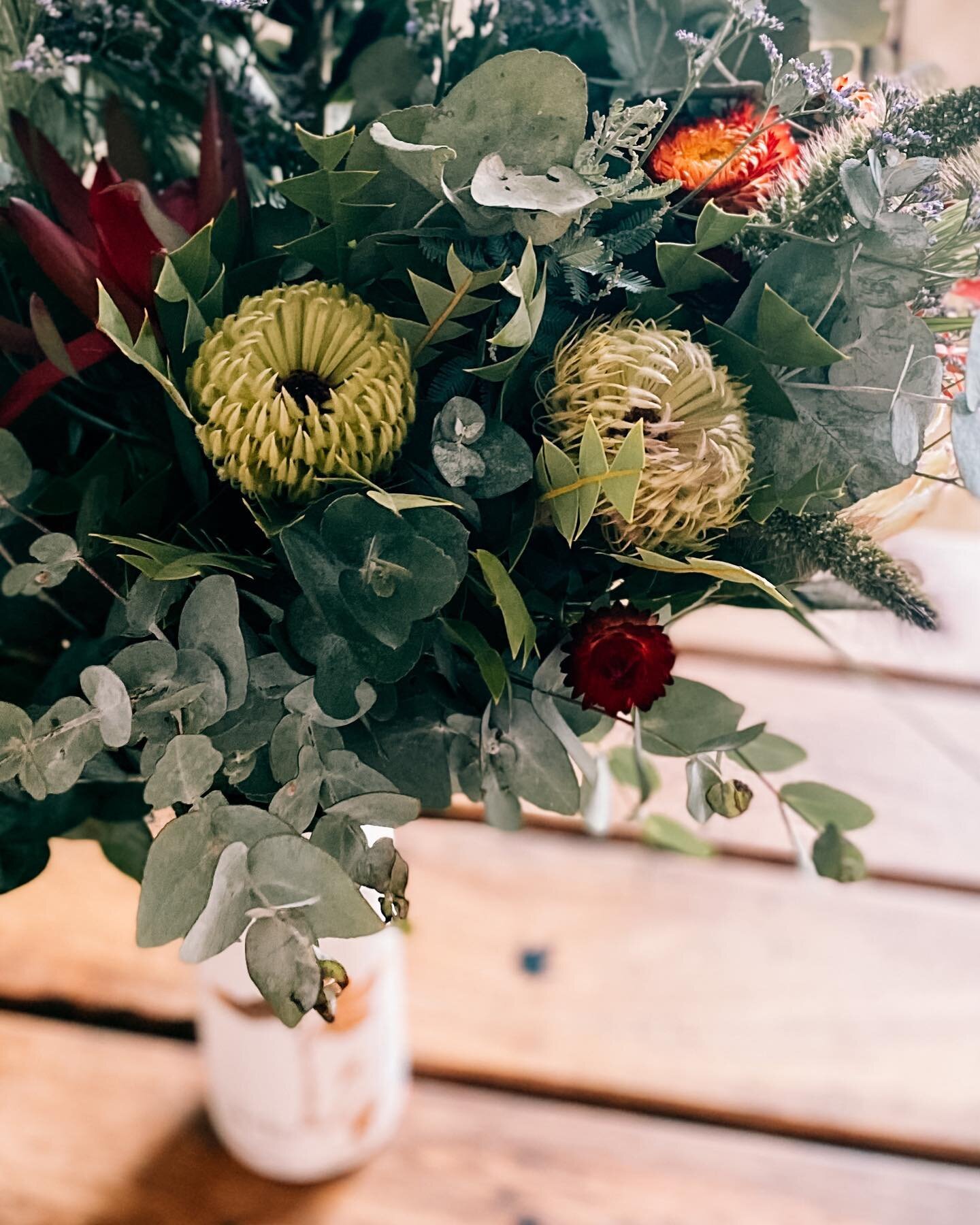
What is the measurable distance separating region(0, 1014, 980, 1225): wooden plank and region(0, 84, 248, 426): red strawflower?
13.7 inches

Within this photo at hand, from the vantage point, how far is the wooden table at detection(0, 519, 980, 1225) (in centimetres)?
45

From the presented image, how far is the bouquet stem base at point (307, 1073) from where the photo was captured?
1.42 feet

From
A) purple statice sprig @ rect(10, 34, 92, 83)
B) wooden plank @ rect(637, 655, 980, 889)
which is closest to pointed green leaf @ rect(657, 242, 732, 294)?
purple statice sprig @ rect(10, 34, 92, 83)

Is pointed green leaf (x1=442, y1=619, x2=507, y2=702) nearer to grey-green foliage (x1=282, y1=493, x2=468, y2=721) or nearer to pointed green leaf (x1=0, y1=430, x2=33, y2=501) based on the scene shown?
grey-green foliage (x1=282, y1=493, x2=468, y2=721)

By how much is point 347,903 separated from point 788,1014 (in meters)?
0.36

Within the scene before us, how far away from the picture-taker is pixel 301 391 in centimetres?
25

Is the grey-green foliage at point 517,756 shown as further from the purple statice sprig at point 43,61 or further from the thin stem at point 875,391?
the purple statice sprig at point 43,61

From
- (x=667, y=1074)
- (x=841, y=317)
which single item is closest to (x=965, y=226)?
(x=841, y=317)

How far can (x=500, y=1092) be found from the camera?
19.3 inches

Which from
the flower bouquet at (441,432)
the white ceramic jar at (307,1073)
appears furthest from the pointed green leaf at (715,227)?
the white ceramic jar at (307,1073)

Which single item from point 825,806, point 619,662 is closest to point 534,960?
point 825,806

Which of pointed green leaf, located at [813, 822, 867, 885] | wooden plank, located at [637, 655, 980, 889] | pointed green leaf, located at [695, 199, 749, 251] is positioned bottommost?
wooden plank, located at [637, 655, 980, 889]

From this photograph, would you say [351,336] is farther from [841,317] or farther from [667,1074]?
[667,1074]

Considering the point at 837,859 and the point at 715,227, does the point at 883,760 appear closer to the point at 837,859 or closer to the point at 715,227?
the point at 837,859
